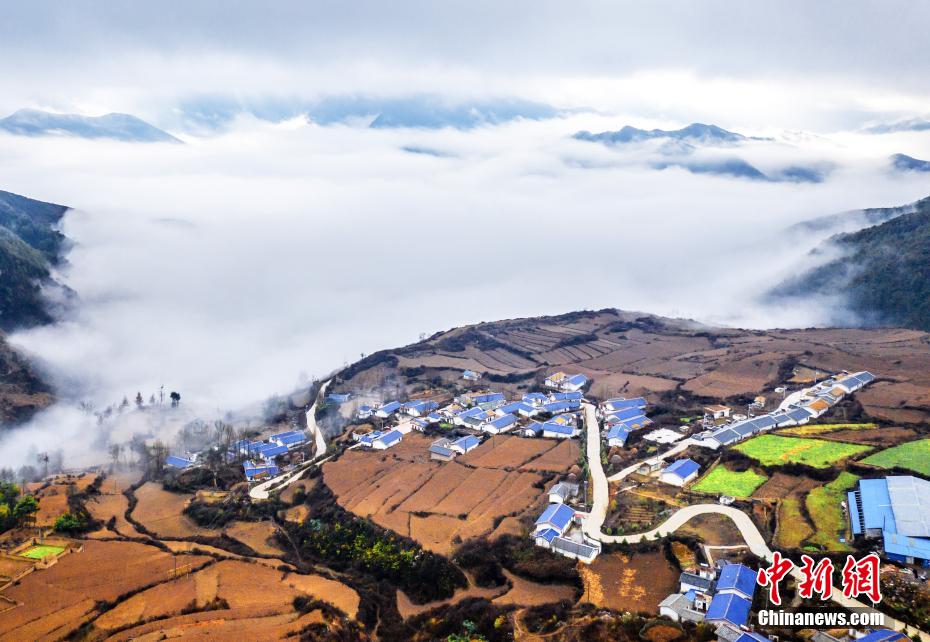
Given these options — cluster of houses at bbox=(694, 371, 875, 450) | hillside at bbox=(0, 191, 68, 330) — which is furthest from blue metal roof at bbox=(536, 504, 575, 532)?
hillside at bbox=(0, 191, 68, 330)

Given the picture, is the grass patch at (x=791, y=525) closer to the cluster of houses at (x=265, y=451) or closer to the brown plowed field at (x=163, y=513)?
the brown plowed field at (x=163, y=513)

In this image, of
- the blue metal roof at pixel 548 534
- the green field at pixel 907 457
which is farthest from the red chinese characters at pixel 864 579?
the green field at pixel 907 457

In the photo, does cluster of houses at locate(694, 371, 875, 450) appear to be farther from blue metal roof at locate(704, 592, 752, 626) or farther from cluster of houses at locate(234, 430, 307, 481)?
cluster of houses at locate(234, 430, 307, 481)

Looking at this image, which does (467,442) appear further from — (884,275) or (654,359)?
(884,275)

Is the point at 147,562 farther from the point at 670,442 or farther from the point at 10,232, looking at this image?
the point at 10,232

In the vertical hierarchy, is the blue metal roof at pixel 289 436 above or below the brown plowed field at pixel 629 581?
below

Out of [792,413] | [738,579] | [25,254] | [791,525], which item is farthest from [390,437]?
[25,254]

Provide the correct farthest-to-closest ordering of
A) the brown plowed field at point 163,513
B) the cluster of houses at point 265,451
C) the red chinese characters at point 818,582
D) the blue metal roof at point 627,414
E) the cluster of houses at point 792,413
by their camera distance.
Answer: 1. the blue metal roof at point 627,414
2. the cluster of houses at point 265,451
3. the cluster of houses at point 792,413
4. the brown plowed field at point 163,513
5. the red chinese characters at point 818,582
